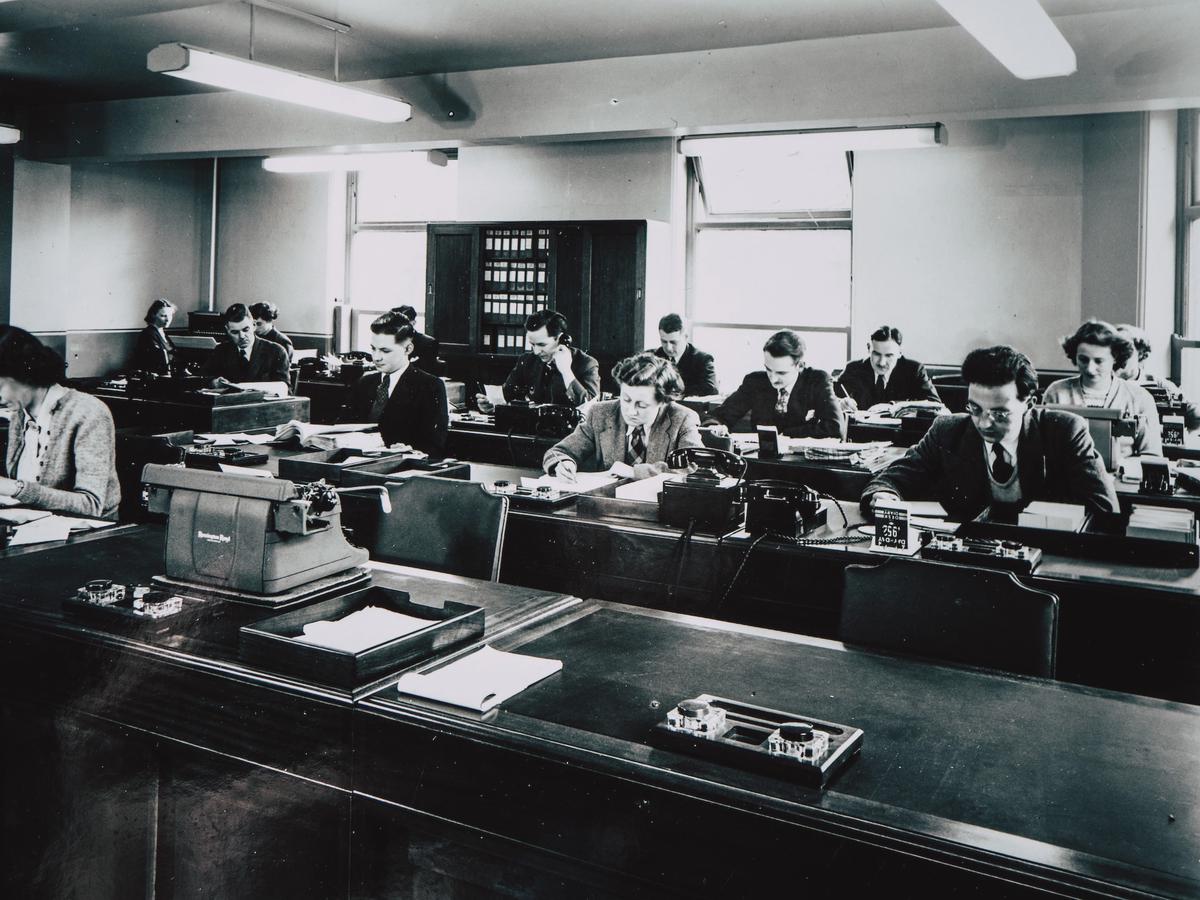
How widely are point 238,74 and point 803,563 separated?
12.6 feet

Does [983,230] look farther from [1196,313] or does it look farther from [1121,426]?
[1121,426]

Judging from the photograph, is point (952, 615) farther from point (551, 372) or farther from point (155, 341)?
point (155, 341)

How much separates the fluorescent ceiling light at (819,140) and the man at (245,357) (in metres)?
3.25

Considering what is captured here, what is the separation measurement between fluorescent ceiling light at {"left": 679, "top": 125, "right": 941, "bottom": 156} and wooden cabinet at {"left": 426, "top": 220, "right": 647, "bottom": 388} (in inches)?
59.7

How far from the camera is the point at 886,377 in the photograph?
277 inches

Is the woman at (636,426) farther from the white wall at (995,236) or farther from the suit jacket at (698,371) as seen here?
the white wall at (995,236)

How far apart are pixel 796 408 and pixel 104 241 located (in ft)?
24.5

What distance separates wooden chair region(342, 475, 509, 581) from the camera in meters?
2.84

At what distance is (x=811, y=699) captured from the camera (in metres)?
1.73

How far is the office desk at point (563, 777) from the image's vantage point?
132cm

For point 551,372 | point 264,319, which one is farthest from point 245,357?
point 551,372

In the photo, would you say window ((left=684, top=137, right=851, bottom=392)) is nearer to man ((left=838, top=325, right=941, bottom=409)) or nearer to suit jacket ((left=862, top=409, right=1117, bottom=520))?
man ((left=838, top=325, right=941, bottom=409))

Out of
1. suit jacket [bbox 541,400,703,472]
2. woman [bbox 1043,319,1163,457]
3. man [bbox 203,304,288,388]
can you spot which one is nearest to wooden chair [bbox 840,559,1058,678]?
suit jacket [bbox 541,400,703,472]

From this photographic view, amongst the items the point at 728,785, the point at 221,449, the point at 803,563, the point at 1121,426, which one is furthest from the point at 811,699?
the point at 221,449
